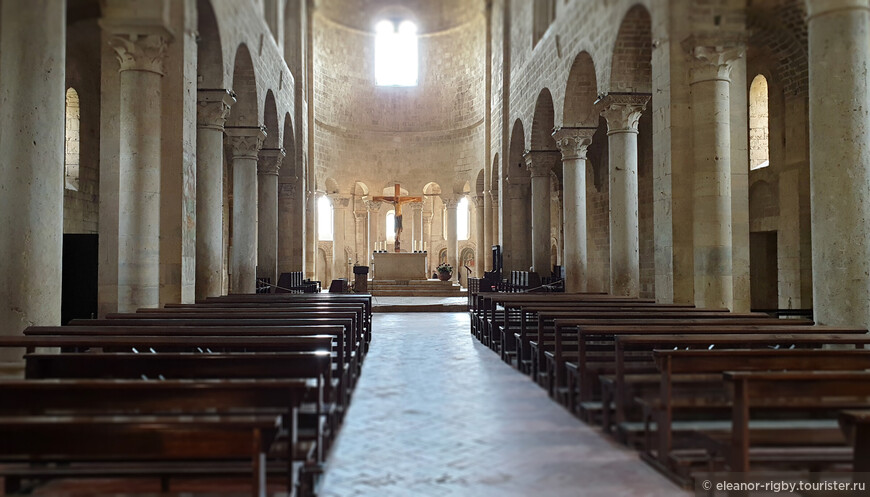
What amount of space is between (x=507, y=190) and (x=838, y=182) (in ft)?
55.1

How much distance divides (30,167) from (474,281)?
16.6m

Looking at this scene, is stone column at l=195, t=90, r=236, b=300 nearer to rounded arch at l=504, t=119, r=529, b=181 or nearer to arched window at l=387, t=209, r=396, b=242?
rounded arch at l=504, t=119, r=529, b=181

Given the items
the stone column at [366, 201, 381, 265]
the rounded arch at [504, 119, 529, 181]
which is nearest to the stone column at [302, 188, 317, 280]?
the stone column at [366, 201, 381, 265]

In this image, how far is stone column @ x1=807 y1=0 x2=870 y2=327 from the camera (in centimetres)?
800

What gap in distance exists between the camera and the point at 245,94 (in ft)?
57.6

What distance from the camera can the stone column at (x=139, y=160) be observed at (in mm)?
9914

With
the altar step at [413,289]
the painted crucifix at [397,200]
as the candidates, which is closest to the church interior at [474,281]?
the altar step at [413,289]

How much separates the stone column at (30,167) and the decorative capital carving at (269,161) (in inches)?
561

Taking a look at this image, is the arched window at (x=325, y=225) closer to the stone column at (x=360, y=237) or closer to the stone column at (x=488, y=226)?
the stone column at (x=360, y=237)

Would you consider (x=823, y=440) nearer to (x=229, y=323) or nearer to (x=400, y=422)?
(x=400, y=422)

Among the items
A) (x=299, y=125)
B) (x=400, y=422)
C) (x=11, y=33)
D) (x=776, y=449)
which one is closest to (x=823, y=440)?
(x=776, y=449)

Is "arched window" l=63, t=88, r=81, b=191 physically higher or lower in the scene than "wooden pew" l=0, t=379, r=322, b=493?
higher

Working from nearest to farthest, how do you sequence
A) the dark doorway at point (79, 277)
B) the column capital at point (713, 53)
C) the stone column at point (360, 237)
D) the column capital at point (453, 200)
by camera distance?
the column capital at point (713, 53), the dark doorway at point (79, 277), the column capital at point (453, 200), the stone column at point (360, 237)

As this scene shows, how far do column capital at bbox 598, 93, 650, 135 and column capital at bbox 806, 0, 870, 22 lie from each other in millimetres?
5740
